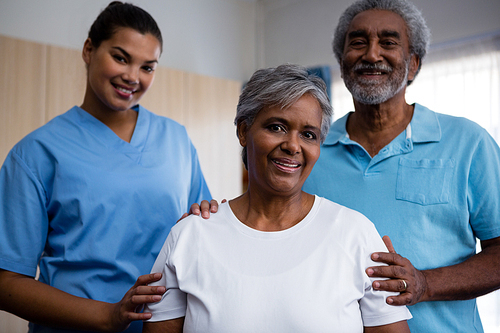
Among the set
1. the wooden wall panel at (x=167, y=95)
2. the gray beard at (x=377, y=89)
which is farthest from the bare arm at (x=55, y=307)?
the wooden wall panel at (x=167, y=95)

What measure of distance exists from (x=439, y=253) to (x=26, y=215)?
4.09ft

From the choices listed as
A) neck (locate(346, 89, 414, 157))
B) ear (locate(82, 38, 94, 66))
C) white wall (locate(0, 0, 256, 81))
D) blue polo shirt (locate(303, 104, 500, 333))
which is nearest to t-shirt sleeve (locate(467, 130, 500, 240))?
blue polo shirt (locate(303, 104, 500, 333))

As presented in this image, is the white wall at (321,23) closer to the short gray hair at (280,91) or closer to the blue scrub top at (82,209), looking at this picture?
the short gray hair at (280,91)

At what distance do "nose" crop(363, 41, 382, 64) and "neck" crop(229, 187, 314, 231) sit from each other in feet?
1.79

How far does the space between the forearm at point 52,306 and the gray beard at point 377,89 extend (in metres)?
1.02

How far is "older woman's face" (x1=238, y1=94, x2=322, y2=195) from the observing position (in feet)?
3.84

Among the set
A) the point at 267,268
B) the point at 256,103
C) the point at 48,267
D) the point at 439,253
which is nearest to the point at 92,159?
the point at 48,267

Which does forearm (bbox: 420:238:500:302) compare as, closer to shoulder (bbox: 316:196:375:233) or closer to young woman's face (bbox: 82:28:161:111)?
shoulder (bbox: 316:196:375:233)

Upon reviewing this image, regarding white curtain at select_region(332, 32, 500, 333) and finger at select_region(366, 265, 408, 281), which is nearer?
finger at select_region(366, 265, 408, 281)

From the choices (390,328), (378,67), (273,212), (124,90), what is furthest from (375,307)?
(124,90)

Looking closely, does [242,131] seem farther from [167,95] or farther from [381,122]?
[167,95]

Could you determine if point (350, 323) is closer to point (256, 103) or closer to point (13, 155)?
point (256, 103)

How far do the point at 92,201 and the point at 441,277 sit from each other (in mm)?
1057

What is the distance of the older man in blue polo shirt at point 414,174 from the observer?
130 cm
